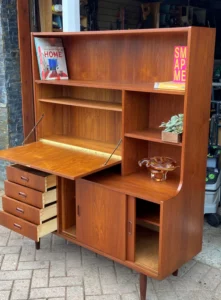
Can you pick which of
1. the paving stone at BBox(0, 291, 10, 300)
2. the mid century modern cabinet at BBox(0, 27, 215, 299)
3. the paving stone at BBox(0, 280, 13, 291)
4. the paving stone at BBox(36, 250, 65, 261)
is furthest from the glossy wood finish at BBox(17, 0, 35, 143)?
the paving stone at BBox(0, 291, 10, 300)

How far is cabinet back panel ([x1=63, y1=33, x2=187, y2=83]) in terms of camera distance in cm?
261

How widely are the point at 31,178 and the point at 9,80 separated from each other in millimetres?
1627

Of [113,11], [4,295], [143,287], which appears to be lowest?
[4,295]

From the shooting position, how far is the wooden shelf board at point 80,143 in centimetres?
291

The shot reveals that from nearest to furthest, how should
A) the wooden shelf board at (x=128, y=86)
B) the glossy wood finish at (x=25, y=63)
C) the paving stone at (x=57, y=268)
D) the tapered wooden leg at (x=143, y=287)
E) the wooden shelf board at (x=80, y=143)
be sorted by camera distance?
the wooden shelf board at (x=128, y=86) < the tapered wooden leg at (x=143, y=287) < the paving stone at (x=57, y=268) < the wooden shelf board at (x=80, y=143) < the glossy wood finish at (x=25, y=63)

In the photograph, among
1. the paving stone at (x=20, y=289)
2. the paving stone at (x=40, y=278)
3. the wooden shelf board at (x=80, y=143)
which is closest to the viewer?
the paving stone at (x=20, y=289)

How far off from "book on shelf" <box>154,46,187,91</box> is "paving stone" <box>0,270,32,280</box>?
1618mm

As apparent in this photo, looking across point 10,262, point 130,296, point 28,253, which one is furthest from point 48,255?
point 130,296

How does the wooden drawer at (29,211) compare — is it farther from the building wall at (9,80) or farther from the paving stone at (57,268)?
the building wall at (9,80)

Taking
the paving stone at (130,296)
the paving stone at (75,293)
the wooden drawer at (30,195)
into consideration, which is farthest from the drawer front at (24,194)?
the paving stone at (130,296)

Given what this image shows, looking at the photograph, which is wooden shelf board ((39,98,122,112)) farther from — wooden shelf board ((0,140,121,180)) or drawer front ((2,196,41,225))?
drawer front ((2,196,41,225))

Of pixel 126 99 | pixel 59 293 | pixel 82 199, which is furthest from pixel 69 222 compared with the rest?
→ pixel 126 99

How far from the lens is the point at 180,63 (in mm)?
2369

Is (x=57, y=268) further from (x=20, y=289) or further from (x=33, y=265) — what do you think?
(x=20, y=289)
